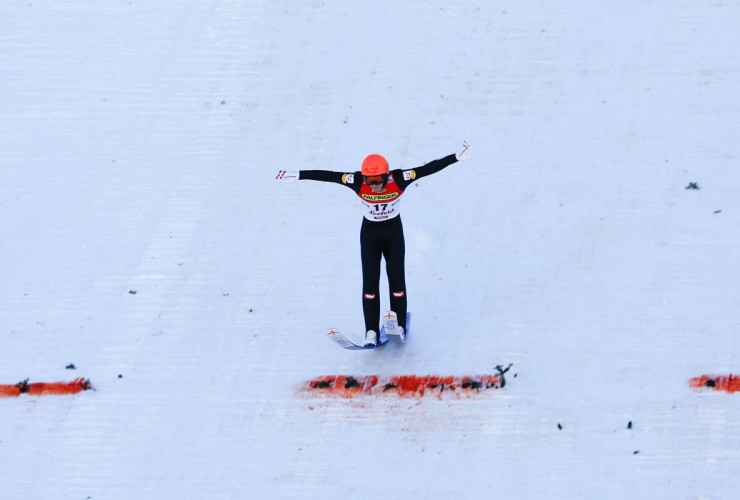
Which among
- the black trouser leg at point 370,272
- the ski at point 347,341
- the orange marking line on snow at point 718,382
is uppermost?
the black trouser leg at point 370,272

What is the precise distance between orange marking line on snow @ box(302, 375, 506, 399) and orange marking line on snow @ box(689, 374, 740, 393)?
1391 millimetres

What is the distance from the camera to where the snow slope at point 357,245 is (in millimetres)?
6660

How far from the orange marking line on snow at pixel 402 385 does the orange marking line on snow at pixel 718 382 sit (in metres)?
1.39

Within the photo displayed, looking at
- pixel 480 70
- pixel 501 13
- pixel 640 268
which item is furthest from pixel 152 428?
pixel 501 13

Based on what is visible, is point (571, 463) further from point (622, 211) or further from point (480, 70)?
point (480, 70)

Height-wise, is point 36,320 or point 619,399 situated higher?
point 36,320

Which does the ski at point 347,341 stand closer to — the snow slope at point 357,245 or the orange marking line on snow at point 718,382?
the snow slope at point 357,245

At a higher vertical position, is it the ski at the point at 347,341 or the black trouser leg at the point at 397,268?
the black trouser leg at the point at 397,268

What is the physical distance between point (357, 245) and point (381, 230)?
1.27 meters

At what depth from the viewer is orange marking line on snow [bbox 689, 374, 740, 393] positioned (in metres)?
6.70

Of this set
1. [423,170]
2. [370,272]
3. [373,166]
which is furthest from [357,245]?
[373,166]

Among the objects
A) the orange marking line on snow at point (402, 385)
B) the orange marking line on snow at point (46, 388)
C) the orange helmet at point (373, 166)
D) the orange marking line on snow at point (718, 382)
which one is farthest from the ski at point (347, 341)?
the orange marking line on snow at point (718, 382)

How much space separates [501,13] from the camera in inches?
→ 390

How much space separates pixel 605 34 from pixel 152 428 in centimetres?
591
